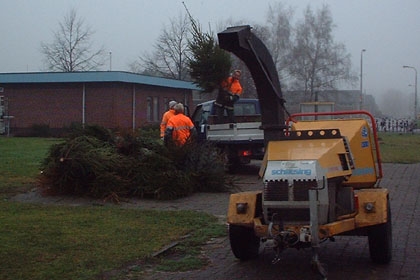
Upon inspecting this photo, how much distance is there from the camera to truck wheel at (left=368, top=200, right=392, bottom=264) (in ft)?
25.9

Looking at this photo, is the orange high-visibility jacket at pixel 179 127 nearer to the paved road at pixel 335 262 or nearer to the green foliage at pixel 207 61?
the green foliage at pixel 207 61

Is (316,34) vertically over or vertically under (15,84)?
over

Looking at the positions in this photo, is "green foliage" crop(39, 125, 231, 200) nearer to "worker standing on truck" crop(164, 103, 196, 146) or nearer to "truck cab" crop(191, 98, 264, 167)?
"worker standing on truck" crop(164, 103, 196, 146)

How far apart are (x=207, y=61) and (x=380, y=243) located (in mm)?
11542

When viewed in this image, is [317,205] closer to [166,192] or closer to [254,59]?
[254,59]

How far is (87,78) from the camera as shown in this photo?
45.9 m

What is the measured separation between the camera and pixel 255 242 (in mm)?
8766

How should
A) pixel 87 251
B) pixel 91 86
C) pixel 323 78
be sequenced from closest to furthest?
pixel 87 251 < pixel 91 86 < pixel 323 78

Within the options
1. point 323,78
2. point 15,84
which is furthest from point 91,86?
point 323,78

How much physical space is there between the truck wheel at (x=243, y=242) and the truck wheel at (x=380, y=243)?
4.56ft

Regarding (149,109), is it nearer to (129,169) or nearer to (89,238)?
(129,169)

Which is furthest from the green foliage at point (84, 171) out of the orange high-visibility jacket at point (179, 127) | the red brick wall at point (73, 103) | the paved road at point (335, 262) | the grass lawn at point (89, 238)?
the red brick wall at point (73, 103)

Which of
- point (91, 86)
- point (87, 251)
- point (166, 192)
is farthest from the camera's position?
point (91, 86)

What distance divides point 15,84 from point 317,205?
44746 mm
